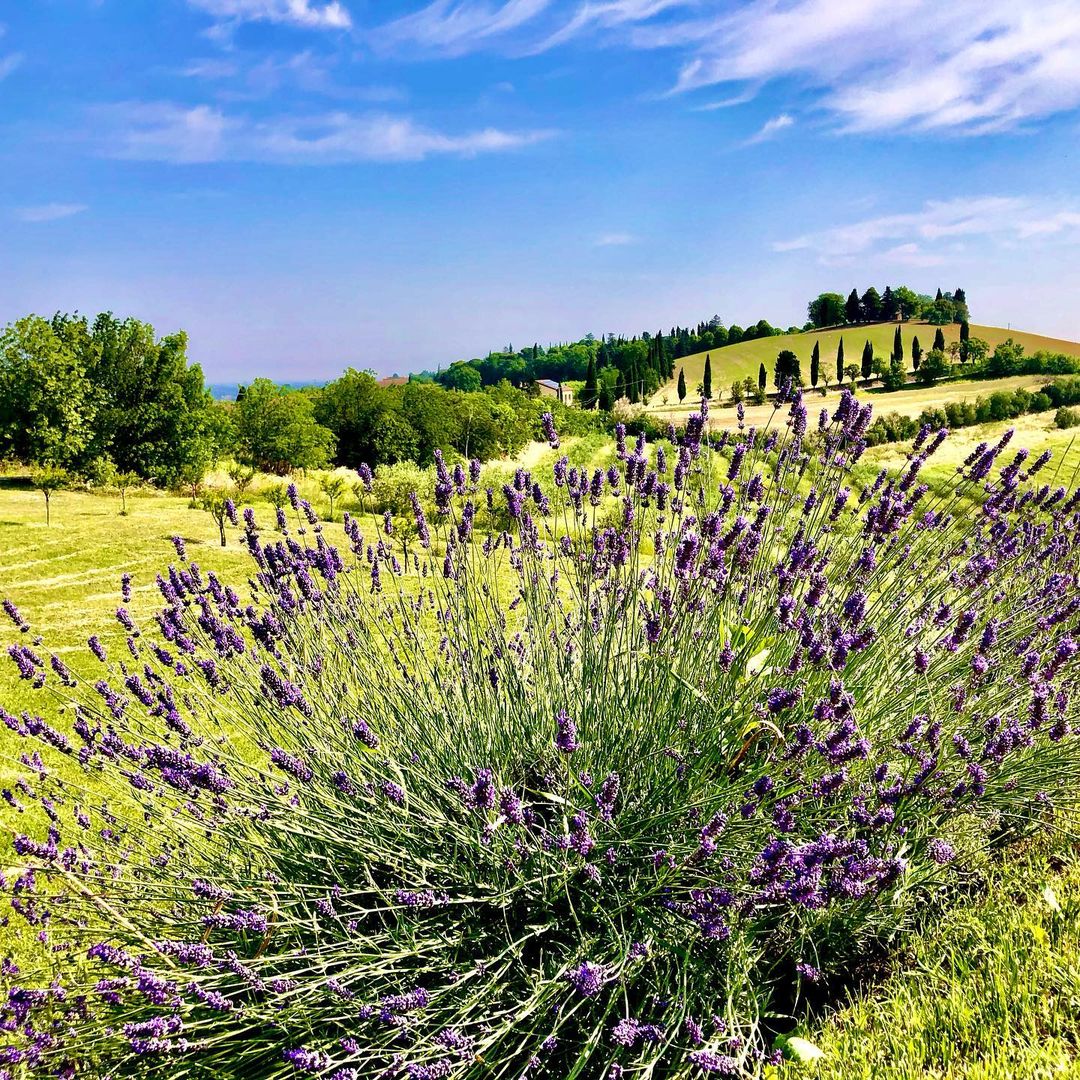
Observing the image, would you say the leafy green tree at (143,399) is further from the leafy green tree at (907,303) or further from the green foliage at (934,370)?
the leafy green tree at (907,303)

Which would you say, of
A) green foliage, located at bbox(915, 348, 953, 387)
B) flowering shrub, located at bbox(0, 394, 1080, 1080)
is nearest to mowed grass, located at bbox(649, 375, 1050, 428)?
green foliage, located at bbox(915, 348, 953, 387)

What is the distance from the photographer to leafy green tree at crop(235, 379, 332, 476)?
30750 mm

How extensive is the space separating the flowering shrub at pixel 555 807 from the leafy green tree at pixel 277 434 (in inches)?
1146

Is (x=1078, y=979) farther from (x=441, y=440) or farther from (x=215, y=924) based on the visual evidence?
(x=441, y=440)

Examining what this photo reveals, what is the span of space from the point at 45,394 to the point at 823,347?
69715 millimetres

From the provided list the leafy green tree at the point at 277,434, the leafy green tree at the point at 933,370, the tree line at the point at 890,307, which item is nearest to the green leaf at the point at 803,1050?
the leafy green tree at the point at 277,434

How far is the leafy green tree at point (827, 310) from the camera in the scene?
85000 mm

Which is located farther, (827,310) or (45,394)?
(827,310)

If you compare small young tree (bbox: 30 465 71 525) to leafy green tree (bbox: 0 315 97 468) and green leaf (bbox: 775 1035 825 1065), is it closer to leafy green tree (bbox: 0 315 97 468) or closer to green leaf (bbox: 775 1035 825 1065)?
leafy green tree (bbox: 0 315 97 468)

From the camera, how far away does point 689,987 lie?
7.22 ft

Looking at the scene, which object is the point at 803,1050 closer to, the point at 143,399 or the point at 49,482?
the point at 49,482

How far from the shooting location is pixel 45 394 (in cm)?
2172

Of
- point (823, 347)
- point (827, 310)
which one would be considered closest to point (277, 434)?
point (823, 347)

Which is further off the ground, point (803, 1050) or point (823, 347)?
point (823, 347)
